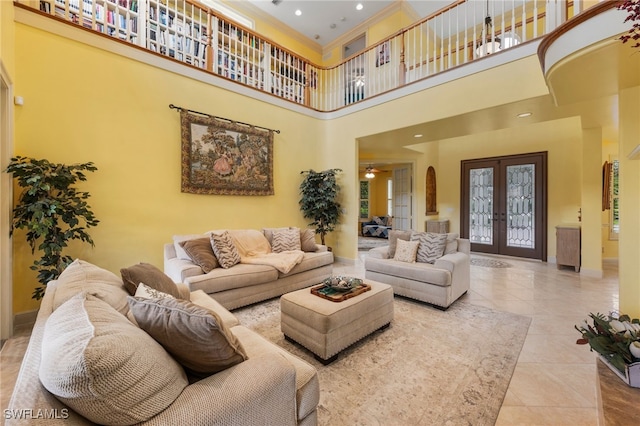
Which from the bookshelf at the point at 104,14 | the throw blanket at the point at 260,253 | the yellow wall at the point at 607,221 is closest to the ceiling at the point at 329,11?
the bookshelf at the point at 104,14

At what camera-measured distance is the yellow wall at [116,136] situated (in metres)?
2.87

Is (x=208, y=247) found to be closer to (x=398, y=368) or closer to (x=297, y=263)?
(x=297, y=263)

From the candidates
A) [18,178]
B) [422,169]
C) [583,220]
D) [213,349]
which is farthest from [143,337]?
[422,169]

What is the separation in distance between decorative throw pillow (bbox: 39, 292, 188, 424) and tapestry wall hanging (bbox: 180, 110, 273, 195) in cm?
333

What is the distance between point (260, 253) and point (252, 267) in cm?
69

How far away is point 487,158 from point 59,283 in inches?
299

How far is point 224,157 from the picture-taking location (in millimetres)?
4281

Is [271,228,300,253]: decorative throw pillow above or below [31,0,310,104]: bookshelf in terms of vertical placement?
below

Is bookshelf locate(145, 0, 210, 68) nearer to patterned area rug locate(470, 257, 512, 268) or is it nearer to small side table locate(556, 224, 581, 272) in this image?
patterned area rug locate(470, 257, 512, 268)

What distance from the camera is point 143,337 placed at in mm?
948

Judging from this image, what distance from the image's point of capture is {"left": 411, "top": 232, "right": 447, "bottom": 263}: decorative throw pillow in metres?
3.48

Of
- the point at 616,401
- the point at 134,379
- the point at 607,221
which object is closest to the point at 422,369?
the point at 616,401

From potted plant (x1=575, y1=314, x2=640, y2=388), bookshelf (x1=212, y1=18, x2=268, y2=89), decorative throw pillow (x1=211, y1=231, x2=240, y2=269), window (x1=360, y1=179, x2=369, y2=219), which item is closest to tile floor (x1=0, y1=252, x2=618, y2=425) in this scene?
potted plant (x1=575, y1=314, x2=640, y2=388)

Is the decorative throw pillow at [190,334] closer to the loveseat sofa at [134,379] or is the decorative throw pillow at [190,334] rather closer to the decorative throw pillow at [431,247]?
the loveseat sofa at [134,379]
